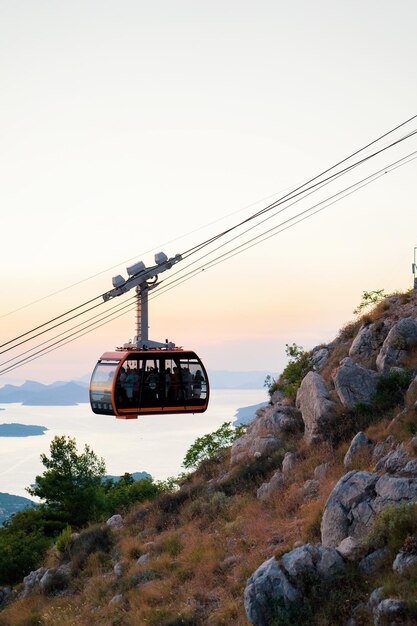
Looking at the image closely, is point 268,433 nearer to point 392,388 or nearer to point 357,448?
point 392,388

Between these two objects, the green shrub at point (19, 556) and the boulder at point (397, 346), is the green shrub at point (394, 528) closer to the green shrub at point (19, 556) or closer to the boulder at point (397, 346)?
the boulder at point (397, 346)

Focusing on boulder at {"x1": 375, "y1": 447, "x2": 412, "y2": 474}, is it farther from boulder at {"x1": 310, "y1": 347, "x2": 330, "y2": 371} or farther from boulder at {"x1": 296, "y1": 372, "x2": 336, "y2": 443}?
boulder at {"x1": 310, "y1": 347, "x2": 330, "y2": 371}

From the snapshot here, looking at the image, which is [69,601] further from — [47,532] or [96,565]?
[47,532]

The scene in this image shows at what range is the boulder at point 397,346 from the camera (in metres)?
34.8

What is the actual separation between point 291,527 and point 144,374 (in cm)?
723

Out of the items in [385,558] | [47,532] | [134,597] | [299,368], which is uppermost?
[299,368]

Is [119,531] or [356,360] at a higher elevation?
[356,360]

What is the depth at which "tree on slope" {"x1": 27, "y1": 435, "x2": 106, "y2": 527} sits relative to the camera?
2386 inches

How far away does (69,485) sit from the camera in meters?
62.0

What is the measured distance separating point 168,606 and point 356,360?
1422 cm

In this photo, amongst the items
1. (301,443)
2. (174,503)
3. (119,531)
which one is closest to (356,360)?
(301,443)

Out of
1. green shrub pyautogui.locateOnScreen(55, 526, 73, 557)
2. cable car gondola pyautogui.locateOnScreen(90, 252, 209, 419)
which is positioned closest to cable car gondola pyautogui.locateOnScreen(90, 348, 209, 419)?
cable car gondola pyautogui.locateOnScreen(90, 252, 209, 419)

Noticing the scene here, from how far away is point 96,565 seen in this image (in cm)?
3662

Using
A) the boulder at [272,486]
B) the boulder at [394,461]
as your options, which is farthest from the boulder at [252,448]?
the boulder at [394,461]
